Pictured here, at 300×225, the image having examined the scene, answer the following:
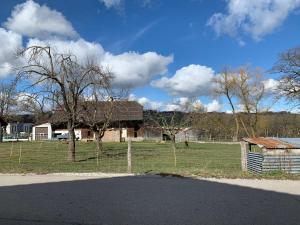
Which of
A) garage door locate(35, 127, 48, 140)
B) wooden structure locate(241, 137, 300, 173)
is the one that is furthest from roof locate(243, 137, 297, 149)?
garage door locate(35, 127, 48, 140)

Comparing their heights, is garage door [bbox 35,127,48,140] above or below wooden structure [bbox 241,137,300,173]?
above

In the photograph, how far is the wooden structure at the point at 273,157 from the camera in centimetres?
1733

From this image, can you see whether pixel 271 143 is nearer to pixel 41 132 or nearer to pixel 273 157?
pixel 273 157

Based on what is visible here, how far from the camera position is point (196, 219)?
8102mm

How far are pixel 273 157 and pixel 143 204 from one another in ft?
30.8

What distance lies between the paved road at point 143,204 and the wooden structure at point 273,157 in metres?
4.25

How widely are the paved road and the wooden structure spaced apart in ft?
13.9

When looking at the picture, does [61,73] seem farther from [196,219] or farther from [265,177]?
[196,219]

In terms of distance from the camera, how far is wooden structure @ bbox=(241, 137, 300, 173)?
1733 centimetres

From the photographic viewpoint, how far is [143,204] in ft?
31.8

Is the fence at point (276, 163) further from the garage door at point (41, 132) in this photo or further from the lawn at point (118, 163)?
the garage door at point (41, 132)

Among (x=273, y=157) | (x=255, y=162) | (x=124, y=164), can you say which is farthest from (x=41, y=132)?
(x=273, y=157)

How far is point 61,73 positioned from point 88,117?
28.5 feet

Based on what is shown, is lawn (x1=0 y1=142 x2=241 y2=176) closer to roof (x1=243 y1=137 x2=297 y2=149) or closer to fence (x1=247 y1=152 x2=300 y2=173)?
fence (x1=247 y1=152 x2=300 y2=173)
